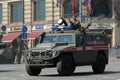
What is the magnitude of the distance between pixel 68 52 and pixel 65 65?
592 mm

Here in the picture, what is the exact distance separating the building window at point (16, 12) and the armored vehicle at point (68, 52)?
37.7 m

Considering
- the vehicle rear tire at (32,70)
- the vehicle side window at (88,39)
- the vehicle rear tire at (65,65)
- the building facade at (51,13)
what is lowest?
the vehicle rear tire at (32,70)

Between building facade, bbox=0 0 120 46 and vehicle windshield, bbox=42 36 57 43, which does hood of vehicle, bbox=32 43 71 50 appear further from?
building facade, bbox=0 0 120 46

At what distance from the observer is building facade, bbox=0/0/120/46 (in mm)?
53219

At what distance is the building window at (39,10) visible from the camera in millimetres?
58588

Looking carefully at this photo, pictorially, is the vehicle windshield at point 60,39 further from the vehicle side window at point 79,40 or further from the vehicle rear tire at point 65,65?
the vehicle rear tire at point 65,65

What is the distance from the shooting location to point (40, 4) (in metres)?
59.2

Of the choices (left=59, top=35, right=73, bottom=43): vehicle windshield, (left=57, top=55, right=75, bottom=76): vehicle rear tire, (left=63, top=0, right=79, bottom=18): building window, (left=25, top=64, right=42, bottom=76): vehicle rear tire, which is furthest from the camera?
(left=63, top=0, right=79, bottom=18): building window

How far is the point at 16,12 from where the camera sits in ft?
204

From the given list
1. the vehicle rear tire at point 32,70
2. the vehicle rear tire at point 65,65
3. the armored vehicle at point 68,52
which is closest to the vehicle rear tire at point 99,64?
the armored vehicle at point 68,52

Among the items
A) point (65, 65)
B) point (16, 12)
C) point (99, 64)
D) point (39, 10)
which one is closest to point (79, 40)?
point (65, 65)

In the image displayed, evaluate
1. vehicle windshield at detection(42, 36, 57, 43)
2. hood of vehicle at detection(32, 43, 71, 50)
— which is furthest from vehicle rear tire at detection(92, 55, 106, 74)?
vehicle windshield at detection(42, 36, 57, 43)

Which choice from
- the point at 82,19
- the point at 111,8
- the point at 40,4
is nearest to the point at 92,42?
the point at 82,19

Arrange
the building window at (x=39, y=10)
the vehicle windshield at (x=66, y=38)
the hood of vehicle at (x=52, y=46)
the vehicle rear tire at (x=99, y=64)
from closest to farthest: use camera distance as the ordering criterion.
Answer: the hood of vehicle at (x=52, y=46)
the vehicle windshield at (x=66, y=38)
the vehicle rear tire at (x=99, y=64)
the building window at (x=39, y=10)
